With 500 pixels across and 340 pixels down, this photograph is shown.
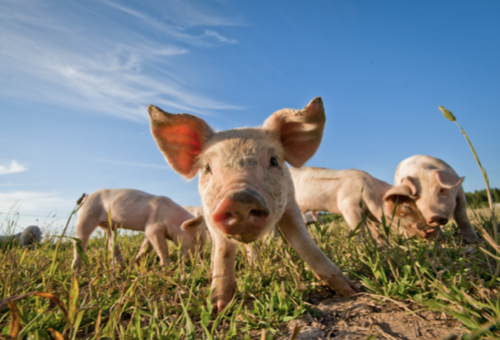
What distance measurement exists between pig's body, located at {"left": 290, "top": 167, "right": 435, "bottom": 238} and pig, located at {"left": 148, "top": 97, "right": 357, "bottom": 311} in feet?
8.90

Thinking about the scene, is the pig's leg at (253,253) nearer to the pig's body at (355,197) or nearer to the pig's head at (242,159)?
the pig's head at (242,159)

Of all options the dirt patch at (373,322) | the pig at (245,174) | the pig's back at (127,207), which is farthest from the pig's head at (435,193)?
the pig's back at (127,207)

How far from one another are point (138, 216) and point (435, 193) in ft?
18.3

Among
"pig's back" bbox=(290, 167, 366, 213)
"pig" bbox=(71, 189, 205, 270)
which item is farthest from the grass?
"pig's back" bbox=(290, 167, 366, 213)

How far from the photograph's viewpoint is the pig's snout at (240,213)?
206 cm

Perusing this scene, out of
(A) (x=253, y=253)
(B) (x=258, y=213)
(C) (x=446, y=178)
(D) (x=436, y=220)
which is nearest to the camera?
(B) (x=258, y=213)

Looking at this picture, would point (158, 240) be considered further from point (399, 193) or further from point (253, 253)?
point (399, 193)

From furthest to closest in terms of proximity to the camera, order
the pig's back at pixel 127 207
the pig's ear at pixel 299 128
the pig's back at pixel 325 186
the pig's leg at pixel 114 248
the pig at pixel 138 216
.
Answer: the pig's back at pixel 325 186 < the pig's back at pixel 127 207 < the pig at pixel 138 216 < the pig's ear at pixel 299 128 < the pig's leg at pixel 114 248

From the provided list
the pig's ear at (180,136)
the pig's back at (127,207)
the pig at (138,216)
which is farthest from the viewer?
the pig's back at (127,207)

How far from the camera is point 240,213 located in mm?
2062

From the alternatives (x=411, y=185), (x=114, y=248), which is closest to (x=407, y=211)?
(x=411, y=185)

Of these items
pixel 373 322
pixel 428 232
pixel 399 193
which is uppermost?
pixel 399 193

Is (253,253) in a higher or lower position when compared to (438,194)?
lower

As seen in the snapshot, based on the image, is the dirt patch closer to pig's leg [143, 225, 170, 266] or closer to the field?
the field
